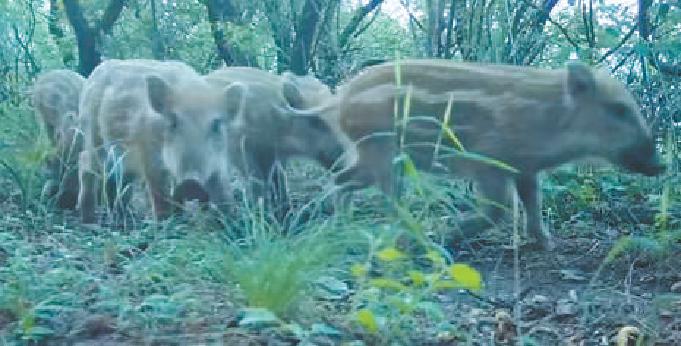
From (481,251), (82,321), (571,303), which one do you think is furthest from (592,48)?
(82,321)

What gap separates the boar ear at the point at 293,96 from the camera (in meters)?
7.28

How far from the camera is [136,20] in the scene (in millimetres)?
11625

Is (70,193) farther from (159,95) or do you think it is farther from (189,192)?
(189,192)

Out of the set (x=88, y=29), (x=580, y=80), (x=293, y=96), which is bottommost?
(x=293, y=96)

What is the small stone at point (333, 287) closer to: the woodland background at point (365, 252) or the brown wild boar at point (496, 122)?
the woodland background at point (365, 252)

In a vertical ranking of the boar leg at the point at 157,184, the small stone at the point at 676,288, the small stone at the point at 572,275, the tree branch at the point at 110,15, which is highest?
the tree branch at the point at 110,15

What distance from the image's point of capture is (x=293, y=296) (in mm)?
3535

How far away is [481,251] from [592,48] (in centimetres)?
241

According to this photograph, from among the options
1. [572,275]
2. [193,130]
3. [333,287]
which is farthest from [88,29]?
[333,287]

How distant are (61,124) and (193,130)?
5.83ft

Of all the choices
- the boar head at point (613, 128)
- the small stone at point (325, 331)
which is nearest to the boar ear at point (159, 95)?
the boar head at point (613, 128)

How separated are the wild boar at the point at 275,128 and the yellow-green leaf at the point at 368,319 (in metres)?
3.61

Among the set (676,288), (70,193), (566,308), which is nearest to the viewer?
(566,308)

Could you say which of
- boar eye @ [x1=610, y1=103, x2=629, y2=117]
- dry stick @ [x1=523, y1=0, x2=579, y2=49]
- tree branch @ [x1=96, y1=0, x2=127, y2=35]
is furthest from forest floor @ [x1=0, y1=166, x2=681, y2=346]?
tree branch @ [x1=96, y1=0, x2=127, y2=35]
